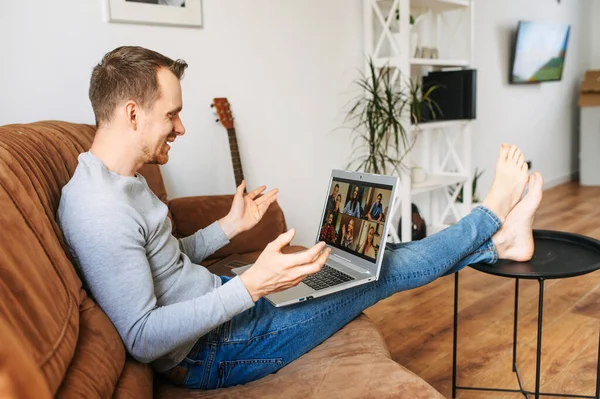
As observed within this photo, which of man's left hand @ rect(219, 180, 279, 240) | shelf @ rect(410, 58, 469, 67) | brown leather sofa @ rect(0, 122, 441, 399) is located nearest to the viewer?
brown leather sofa @ rect(0, 122, 441, 399)

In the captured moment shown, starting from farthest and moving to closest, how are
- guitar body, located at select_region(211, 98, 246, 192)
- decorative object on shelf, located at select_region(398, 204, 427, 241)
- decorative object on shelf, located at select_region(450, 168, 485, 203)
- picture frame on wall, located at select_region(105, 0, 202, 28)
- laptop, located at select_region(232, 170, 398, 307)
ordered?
decorative object on shelf, located at select_region(450, 168, 485, 203) → decorative object on shelf, located at select_region(398, 204, 427, 241) → guitar body, located at select_region(211, 98, 246, 192) → picture frame on wall, located at select_region(105, 0, 202, 28) → laptop, located at select_region(232, 170, 398, 307)

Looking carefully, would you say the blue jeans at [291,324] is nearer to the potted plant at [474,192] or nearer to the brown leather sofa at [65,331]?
the brown leather sofa at [65,331]

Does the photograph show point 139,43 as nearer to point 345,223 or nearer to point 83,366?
point 345,223

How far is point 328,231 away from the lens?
5.39 feet

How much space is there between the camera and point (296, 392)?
1114 millimetres

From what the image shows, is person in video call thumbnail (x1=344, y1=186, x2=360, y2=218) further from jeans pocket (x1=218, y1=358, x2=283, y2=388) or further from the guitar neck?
the guitar neck

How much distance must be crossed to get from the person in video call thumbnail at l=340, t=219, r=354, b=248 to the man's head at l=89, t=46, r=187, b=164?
1.96 feet

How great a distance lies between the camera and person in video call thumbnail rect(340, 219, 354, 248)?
152cm

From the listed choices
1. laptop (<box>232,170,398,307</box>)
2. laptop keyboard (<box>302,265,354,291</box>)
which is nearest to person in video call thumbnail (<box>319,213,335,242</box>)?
laptop (<box>232,170,398,307</box>)

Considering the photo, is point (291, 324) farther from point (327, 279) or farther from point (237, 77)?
point (237, 77)

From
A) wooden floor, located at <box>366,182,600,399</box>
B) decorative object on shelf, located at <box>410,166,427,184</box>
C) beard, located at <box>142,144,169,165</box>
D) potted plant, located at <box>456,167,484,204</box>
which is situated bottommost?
wooden floor, located at <box>366,182,600,399</box>

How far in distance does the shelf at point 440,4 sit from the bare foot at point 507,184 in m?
1.76

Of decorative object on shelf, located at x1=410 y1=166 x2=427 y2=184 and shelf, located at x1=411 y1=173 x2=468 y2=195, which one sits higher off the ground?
decorative object on shelf, located at x1=410 y1=166 x2=427 y2=184

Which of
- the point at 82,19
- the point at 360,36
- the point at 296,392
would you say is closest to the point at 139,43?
the point at 82,19
